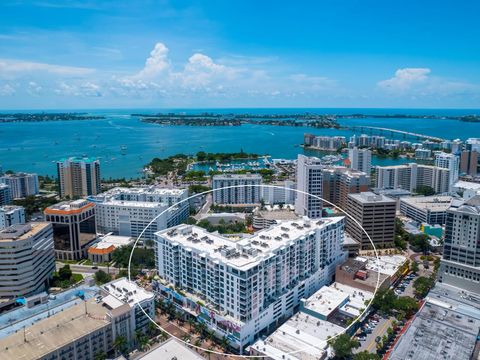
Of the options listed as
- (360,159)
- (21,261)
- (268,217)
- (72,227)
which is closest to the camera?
(21,261)

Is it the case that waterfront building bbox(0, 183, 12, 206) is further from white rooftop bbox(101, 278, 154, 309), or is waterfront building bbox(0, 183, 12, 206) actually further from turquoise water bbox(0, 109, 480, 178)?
white rooftop bbox(101, 278, 154, 309)

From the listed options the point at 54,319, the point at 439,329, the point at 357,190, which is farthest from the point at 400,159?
the point at 54,319

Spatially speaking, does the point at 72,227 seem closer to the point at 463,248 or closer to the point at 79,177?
the point at 79,177

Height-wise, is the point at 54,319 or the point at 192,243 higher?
the point at 192,243

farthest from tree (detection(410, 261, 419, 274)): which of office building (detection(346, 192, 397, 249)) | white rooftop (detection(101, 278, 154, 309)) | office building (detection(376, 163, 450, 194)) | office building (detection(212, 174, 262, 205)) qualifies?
office building (detection(376, 163, 450, 194))

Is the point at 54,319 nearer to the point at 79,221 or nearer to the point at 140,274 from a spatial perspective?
the point at 140,274

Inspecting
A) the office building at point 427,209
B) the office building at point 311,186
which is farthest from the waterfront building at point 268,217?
the office building at point 427,209

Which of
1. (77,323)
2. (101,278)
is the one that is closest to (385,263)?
(101,278)
